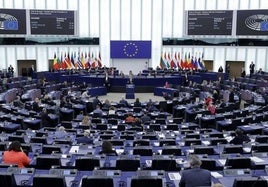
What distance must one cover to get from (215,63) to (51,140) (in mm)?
31581

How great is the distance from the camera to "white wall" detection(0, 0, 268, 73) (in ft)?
133

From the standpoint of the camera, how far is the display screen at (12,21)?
1400 inches

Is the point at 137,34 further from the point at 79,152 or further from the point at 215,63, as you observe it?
the point at 79,152

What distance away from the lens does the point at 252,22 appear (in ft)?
115

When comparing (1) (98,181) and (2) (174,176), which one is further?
(2) (174,176)

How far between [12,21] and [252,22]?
23.0 m

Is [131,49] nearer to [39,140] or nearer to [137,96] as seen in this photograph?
[137,96]

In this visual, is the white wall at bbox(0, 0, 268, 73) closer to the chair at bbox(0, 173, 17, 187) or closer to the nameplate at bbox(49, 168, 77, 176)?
the nameplate at bbox(49, 168, 77, 176)

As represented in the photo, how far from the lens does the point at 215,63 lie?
4109 centimetres

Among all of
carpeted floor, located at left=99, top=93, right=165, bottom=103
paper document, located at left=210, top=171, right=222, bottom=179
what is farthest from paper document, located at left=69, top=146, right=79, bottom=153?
carpeted floor, located at left=99, top=93, right=165, bottom=103

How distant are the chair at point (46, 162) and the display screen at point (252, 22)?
30.1m

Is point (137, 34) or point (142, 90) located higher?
point (137, 34)

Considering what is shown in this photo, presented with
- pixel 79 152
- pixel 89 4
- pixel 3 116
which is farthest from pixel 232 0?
pixel 79 152

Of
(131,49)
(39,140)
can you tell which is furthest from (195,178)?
(131,49)
